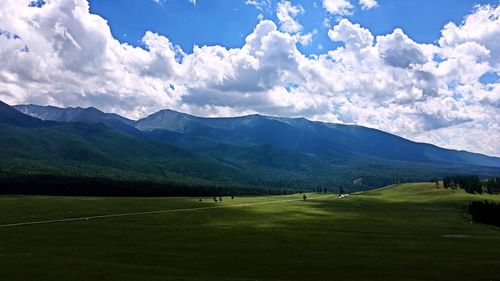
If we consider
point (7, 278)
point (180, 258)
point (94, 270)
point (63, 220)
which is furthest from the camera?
point (63, 220)

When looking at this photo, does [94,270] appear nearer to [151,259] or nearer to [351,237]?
[151,259]

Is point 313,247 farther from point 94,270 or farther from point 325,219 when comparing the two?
point 325,219

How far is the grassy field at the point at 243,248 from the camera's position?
67.9 meters

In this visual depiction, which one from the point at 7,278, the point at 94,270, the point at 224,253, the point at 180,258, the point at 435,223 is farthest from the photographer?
the point at 435,223

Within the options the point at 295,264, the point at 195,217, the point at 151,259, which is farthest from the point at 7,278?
the point at 195,217

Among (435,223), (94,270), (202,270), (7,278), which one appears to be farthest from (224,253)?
(435,223)

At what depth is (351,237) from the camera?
111312 millimetres

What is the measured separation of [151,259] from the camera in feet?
261

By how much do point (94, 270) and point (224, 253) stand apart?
88.1 feet

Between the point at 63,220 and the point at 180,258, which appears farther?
the point at 63,220

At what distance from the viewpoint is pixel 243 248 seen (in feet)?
302

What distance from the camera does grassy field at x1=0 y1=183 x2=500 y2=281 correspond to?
6794cm

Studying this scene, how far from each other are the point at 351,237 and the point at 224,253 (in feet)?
130

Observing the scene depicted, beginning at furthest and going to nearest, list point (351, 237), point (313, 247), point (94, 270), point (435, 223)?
point (435, 223), point (351, 237), point (313, 247), point (94, 270)
